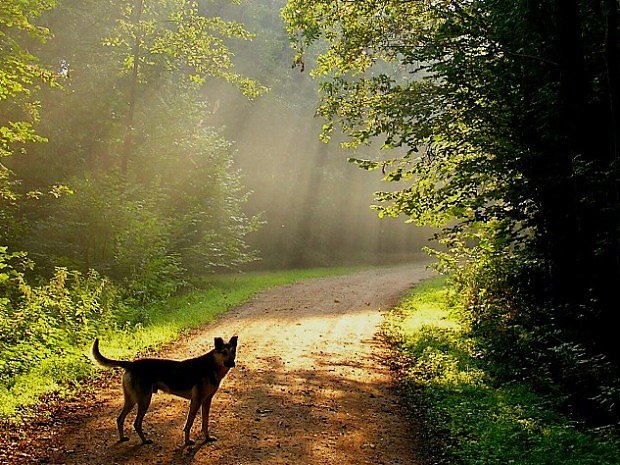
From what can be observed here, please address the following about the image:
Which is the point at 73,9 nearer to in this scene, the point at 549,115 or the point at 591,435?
the point at 549,115

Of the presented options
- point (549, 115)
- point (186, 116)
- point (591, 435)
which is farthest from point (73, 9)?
point (591, 435)

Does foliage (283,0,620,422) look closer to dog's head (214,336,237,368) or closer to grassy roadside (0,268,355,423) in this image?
dog's head (214,336,237,368)

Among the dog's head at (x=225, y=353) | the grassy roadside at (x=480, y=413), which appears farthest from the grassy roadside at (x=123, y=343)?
the grassy roadside at (x=480, y=413)

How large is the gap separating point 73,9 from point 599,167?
2032cm

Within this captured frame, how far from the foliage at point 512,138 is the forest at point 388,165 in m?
0.05

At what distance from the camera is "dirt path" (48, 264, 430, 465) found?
21.2ft

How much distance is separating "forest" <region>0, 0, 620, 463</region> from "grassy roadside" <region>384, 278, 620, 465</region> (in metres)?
0.45

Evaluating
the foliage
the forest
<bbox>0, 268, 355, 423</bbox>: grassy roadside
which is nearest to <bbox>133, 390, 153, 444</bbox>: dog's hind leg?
<bbox>0, 268, 355, 423</bbox>: grassy roadside

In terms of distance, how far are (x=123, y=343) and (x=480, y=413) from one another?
24.0ft

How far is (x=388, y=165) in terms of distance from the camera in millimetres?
15164

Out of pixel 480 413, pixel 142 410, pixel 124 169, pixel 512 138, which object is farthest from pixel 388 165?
pixel 142 410

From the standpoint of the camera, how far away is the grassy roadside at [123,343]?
314 inches

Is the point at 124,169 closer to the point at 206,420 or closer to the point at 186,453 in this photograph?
the point at 206,420

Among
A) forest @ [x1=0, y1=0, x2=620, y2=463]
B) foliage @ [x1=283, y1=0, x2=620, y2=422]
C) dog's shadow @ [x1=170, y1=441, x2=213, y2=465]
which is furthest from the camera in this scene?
forest @ [x1=0, y1=0, x2=620, y2=463]
